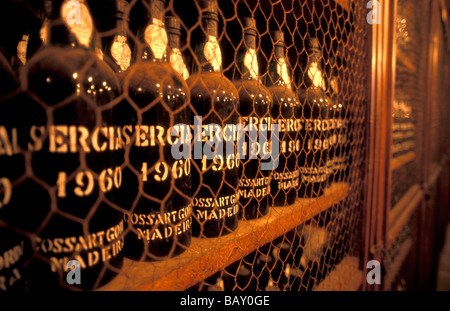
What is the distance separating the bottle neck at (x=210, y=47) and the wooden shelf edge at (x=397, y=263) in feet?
3.45

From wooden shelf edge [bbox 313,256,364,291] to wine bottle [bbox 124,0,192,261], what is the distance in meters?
0.48

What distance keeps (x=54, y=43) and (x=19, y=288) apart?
275 millimetres

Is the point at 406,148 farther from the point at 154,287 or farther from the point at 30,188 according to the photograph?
the point at 30,188

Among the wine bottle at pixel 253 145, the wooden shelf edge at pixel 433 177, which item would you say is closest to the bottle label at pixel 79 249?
the wine bottle at pixel 253 145

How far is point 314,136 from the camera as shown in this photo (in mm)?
655

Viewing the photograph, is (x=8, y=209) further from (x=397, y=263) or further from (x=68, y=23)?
(x=397, y=263)

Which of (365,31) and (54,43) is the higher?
(365,31)

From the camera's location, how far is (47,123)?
0.92 ft

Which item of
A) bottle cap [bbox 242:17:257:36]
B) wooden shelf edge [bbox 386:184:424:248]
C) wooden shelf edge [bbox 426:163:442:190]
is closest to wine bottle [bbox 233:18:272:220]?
bottle cap [bbox 242:17:257:36]

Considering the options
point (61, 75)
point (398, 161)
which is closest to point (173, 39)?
point (61, 75)

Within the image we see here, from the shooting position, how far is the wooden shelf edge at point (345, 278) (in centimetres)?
69

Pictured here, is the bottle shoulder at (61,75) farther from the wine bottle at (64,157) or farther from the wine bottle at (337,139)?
the wine bottle at (337,139)
